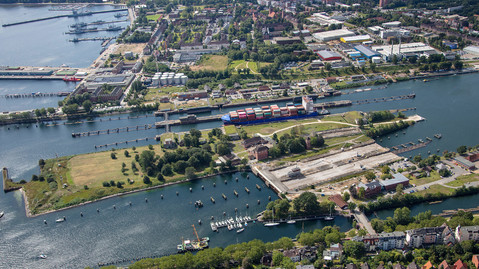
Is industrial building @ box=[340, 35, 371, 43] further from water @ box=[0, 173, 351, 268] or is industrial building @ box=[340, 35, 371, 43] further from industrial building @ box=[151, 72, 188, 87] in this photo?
water @ box=[0, 173, 351, 268]

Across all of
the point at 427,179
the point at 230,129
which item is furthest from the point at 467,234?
the point at 230,129

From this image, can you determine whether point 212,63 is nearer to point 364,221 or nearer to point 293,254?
point 364,221

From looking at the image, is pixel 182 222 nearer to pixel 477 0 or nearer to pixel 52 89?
pixel 52 89

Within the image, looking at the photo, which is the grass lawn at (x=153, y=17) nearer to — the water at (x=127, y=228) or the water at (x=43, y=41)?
the water at (x=43, y=41)

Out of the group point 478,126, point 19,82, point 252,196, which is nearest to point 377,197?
point 252,196

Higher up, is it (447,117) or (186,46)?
(186,46)

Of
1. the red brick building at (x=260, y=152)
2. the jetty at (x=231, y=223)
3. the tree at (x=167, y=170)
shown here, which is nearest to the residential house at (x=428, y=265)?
the jetty at (x=231, y=223)

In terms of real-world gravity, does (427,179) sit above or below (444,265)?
above
